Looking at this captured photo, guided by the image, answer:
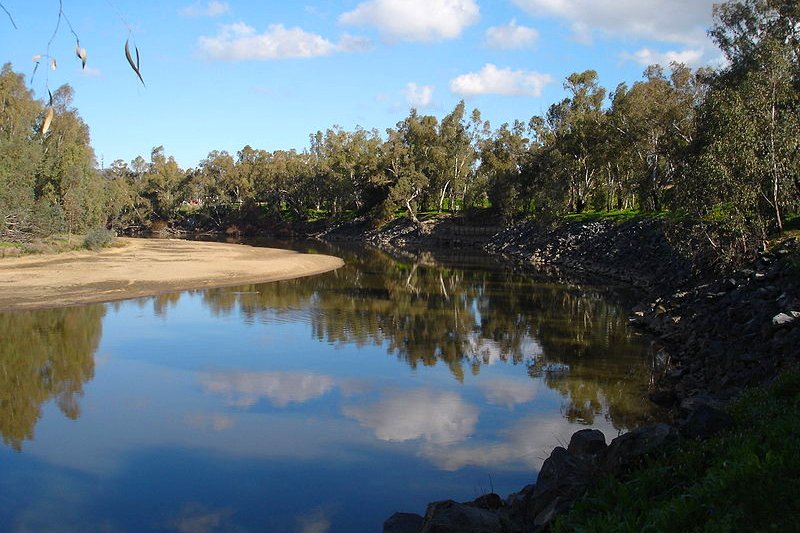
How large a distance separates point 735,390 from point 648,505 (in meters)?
7.04

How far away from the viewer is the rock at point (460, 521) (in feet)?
24.6

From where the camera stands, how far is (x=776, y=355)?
44.9ft

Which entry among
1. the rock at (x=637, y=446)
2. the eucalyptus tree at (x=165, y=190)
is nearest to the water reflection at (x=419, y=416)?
the rock at (x=637, y=446)

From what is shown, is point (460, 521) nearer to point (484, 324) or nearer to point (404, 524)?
point (404, 524)

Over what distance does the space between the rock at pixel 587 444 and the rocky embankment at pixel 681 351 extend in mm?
15

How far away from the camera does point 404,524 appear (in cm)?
864

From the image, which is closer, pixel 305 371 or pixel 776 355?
pixel 776 355

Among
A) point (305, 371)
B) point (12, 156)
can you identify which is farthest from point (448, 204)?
point (305, 371)

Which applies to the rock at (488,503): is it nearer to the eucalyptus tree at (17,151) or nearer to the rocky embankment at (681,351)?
the rocky embankment at (681,351)

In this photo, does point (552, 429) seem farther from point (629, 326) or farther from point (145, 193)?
point (145, 193)

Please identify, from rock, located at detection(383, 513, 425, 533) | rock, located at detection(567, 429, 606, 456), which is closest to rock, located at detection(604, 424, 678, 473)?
rock, located at detection(567, 429, 606, 456)

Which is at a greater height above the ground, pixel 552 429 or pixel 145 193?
pixel 145 193

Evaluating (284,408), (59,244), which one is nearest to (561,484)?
(284,408)

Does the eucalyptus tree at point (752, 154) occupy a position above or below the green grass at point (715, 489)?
above
